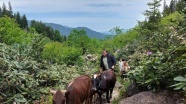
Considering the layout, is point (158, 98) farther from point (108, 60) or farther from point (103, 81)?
point (108, 60)

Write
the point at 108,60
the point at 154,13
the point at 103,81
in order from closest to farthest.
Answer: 1. the point at 103,81
2. the point at 108,60
3. the point at 154,13

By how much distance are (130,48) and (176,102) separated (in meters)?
20.7

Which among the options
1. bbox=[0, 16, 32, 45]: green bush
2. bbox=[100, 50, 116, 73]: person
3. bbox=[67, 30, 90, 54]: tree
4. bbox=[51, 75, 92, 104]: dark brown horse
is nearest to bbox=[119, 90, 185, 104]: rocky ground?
bbox=[51, 75, 92, 104]: dark brown horse

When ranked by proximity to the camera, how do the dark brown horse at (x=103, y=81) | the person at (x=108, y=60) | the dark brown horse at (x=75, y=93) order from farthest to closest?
1. the person at (x=108, y=60)
2. the dark brown horse at (x=103, y=81)
3. the dark brown horse at (x=75, y=93)

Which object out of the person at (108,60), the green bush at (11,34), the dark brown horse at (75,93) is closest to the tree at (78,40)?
the green bush at (11,34)

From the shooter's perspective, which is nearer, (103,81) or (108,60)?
(103,81)

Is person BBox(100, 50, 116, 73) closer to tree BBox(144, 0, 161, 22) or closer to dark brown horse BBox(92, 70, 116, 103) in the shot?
dark brown horse BBox(92, 70, 116, 103)

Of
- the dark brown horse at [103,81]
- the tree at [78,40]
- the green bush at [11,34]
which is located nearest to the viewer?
the dark brown horse at [103,81]

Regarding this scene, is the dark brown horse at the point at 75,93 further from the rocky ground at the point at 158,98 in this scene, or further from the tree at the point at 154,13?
the tree at the point at 154,13

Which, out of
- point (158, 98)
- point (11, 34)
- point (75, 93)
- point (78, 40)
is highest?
point (11, 34)

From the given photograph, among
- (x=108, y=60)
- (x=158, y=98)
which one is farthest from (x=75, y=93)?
(x=108, y=60)

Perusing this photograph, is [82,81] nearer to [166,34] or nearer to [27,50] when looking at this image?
[166,34]

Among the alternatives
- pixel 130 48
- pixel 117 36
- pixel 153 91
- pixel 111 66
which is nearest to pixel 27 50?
pixel 111 66

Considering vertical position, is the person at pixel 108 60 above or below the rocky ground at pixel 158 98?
above
